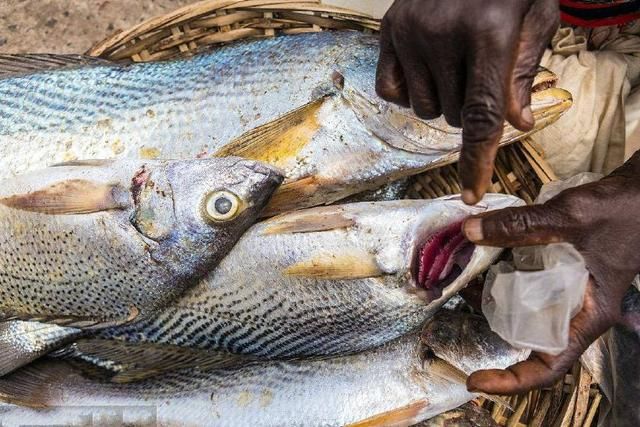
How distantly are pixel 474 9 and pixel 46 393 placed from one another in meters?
1.72

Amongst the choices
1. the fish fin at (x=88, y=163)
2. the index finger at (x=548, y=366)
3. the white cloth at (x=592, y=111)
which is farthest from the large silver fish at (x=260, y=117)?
the index finger at (x=548, y=366)

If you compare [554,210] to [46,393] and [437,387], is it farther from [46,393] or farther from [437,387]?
[46,393]

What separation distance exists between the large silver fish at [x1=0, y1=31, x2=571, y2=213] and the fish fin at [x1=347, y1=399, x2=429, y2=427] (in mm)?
717

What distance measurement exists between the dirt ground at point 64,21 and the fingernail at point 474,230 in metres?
2.36

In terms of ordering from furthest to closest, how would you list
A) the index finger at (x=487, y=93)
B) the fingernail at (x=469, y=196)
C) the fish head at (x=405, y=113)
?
the fish head at (x=405, y=113) < the fingernail at (x=469, y=196) < the index finger at (x=487, y=93)

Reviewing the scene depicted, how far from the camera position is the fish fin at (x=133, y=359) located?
231cm

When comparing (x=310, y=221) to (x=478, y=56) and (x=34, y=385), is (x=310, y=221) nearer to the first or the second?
(x=478, y=56)

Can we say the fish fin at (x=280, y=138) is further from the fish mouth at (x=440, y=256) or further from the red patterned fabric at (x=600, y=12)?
the red patterned fabric at (x=600, y=12)

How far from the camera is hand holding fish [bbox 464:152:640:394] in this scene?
1.73m

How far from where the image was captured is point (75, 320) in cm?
225

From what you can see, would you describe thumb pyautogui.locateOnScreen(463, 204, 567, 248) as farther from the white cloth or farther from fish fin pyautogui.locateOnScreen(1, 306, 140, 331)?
fish fin pyautogui.locateOnScreen(1, 306, 140, 331)

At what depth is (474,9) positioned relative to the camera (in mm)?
1392

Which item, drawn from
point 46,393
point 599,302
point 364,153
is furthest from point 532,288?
point 46,393

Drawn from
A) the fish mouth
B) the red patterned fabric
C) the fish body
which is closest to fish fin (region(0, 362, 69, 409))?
the fish body
